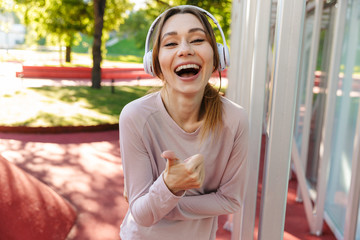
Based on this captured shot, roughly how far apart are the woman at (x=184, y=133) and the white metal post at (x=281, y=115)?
0.20 meters

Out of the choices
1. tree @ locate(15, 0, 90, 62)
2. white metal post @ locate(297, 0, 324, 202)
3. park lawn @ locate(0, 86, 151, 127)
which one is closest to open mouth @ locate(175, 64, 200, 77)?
white metal post @ locate(297, 0, 324, 202)

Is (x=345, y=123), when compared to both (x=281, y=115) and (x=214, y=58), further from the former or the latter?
(x=281, y=115)

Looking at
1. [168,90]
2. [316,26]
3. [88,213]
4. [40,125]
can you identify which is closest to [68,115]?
[40,125]

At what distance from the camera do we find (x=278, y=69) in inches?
49.1

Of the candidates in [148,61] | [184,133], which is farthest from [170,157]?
[148,61]

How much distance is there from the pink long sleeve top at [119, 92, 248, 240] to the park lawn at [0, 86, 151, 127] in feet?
21.7

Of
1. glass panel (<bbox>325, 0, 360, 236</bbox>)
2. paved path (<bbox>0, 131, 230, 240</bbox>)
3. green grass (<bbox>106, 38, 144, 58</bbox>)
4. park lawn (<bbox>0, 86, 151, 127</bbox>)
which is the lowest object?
paved path (<bbox>0, 131, 230, 240</bbox>)

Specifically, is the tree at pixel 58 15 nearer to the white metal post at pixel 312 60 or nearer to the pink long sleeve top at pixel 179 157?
the white metal post at pixel 312 60

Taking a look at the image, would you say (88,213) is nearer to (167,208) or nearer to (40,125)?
(167,208)

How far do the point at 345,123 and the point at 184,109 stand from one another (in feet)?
8.72

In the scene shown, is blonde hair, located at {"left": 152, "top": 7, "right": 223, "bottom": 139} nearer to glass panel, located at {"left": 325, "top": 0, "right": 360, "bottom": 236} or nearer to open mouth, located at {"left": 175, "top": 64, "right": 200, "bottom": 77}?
open mouth, located at {"left": 175, "top": 64, "right": 200, "bottom": 77}

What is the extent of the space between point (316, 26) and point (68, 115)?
20.8 ft

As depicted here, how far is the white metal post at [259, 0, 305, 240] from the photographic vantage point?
1215 mm

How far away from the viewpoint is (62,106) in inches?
383
